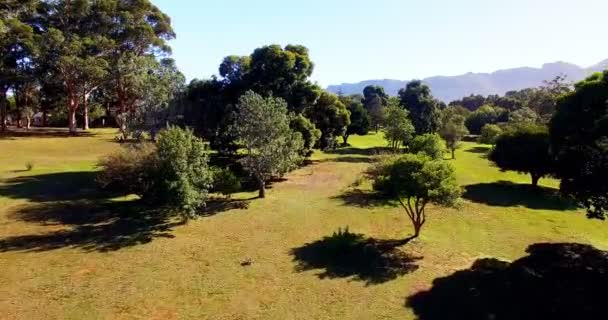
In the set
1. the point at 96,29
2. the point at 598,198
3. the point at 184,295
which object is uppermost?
the point at 96,29

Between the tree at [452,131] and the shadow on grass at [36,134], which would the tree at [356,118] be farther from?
the shadow on grass at [36,134]

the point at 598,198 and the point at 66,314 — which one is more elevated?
the point at 598,198

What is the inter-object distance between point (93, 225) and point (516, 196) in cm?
4308

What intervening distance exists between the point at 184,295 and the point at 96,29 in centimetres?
6454

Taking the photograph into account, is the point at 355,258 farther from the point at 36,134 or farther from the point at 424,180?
the point at 36,134

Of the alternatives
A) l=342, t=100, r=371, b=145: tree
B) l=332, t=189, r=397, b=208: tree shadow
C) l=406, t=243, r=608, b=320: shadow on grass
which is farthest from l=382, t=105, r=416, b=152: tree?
l=406, t=243, r=608, b=320: shadow on grass

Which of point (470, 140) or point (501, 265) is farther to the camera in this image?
point (470, 140)

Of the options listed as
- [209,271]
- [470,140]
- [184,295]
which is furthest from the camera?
[470,140]

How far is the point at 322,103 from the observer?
224 feet

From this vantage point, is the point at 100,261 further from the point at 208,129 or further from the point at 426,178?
the point at 208,129

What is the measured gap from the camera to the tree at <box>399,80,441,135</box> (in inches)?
3238

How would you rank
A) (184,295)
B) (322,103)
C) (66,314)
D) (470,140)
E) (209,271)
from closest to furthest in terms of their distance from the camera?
(66,314) → (184,295) → (209,271) → (322,103) → (470,140)

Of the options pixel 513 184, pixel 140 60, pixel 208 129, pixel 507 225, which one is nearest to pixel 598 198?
pixel 507 225

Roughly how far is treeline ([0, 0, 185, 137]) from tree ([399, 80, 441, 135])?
43.9 m
